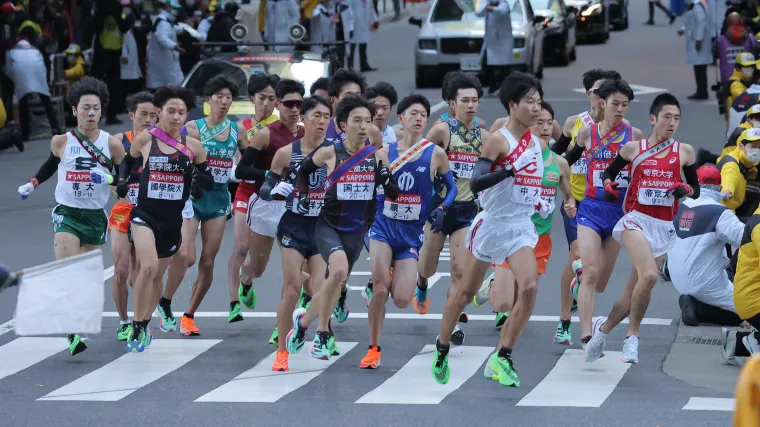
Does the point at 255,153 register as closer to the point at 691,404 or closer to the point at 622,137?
the point at 622,137

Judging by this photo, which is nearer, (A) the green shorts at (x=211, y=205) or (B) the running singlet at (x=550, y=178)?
(B) the running singlet at (x=550, y=178)

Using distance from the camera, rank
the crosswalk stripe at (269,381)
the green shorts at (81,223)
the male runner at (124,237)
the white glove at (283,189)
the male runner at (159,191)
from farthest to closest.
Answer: the male runner at (124,237)
the green shorts at (81,223)
the male runner at (159,191)
the white glove at (283,189)
the crosswalk stripe at (269,381)

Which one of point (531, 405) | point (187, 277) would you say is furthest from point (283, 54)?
point (531, 405)

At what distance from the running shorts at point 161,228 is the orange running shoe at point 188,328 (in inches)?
35.5

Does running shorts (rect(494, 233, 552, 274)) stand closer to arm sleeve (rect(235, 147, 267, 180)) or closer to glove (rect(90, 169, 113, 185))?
arm sleeve (rect(235, 147, 267, 180))

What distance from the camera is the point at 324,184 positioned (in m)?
11.1

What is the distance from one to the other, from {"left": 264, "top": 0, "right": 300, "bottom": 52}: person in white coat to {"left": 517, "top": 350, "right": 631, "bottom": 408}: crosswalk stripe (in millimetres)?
18204

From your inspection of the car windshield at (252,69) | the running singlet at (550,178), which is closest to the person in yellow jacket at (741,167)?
the running singlet at (550,178)

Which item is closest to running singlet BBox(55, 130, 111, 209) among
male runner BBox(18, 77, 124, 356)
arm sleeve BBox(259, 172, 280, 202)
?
male runner BBox(18, 77, 124, 356)

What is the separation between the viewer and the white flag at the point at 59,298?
733cm

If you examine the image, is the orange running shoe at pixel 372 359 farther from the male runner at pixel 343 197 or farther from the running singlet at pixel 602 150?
the running singlet at pixel 602 150

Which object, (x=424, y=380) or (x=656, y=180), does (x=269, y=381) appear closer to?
(x=424, y=380)

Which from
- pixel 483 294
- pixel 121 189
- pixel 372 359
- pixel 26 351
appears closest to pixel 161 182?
pixel 121 189

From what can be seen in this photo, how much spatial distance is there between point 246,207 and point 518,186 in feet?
9.77
